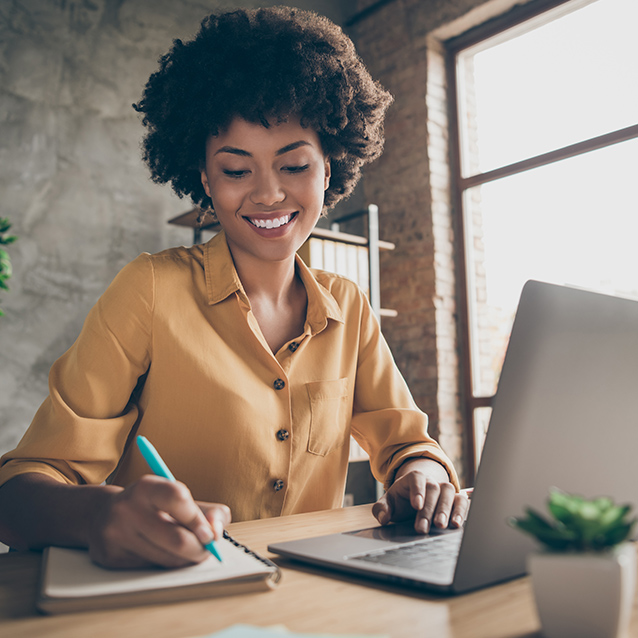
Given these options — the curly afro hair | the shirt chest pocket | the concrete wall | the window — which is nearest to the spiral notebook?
the shirt chest pocket

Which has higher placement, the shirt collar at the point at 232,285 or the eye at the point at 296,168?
the eye at the point at 296,168

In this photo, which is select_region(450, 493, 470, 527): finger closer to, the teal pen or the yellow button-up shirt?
the yellow button-up shirt

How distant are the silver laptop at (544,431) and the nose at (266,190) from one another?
748 millimetres

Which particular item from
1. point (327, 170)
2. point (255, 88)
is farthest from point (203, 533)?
point (327, 170)

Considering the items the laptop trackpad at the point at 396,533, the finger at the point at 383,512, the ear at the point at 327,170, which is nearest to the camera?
the laptop trackpad at the point at 396,533

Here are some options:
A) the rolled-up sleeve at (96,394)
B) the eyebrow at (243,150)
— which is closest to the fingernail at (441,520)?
the rolled-up sleeve at (96,394)

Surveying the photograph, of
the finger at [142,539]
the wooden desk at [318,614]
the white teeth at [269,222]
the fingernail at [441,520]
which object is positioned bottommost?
the wooden desk at [318,614]

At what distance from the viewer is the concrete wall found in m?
2.54

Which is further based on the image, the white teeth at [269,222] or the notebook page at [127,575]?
the white teeth at [269,222]

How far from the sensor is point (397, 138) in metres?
3.62

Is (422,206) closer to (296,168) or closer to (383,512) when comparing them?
(296,168)

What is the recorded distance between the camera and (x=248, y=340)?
3.83 ft

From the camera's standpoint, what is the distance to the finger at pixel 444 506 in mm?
829

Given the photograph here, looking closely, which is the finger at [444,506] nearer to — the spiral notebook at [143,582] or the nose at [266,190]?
the spiral notebook at [143,582]
